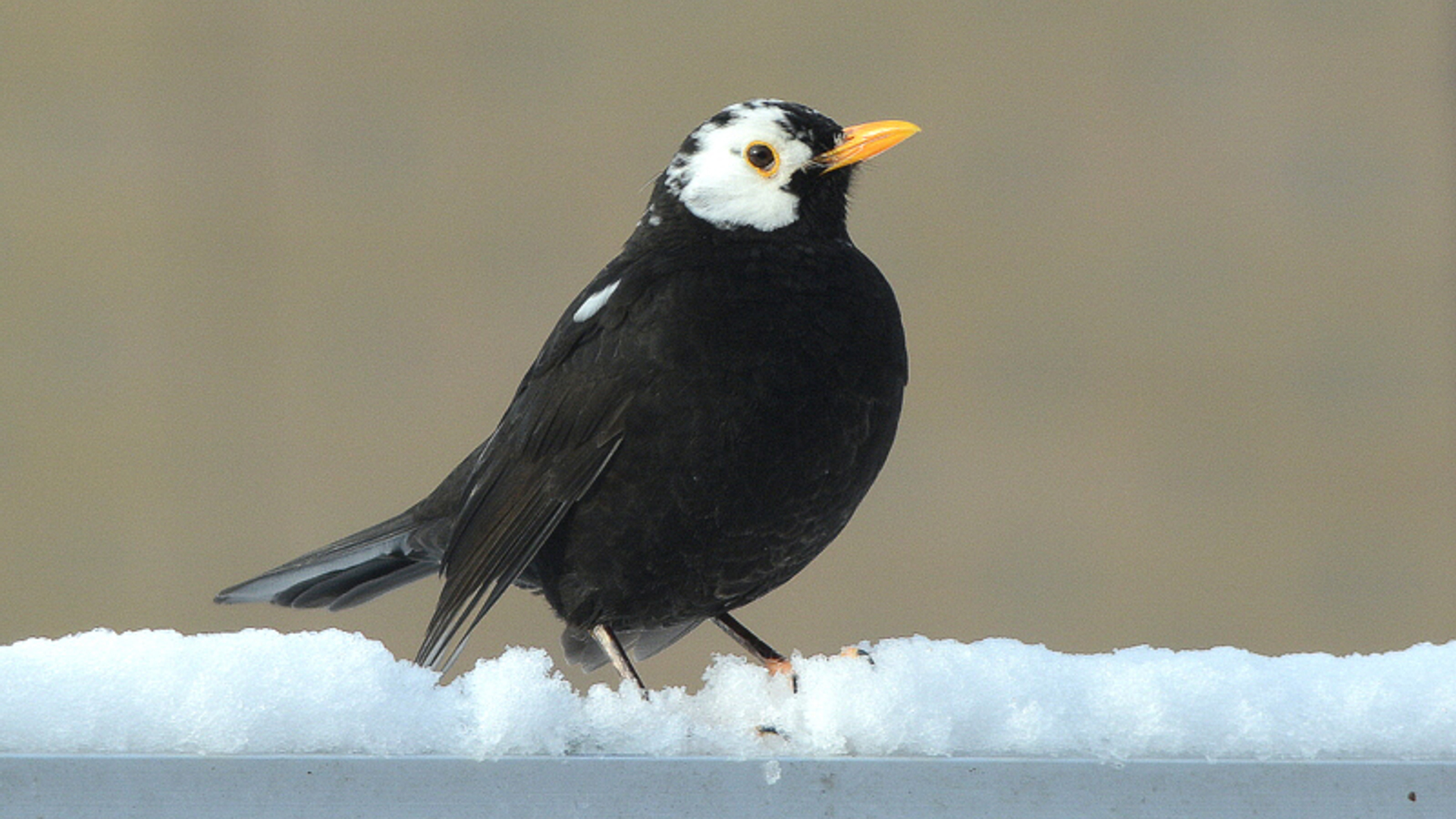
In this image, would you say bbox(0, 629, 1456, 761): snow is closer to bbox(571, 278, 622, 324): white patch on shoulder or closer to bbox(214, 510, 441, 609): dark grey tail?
bbox(571, 278, 622, 324): white patch on shoulder

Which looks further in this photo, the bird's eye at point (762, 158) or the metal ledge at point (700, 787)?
the bird's eye at point (762, 158)

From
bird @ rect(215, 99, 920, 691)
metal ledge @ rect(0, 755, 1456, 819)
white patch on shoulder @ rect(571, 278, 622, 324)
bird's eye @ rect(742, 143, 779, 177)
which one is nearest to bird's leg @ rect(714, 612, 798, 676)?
bird @ rect(215, 99, 920, 691)

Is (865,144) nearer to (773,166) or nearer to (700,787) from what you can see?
(773,166)

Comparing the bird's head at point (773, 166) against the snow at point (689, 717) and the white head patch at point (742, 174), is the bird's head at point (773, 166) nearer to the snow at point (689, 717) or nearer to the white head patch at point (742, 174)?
the white head patch at point (742, 174)

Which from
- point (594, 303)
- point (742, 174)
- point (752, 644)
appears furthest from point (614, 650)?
point (742, 174)

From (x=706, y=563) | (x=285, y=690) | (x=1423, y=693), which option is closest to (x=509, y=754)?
(x=285, y=690)

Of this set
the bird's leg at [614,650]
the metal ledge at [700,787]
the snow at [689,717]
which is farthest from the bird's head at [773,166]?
the metal ledge at [700,787]
